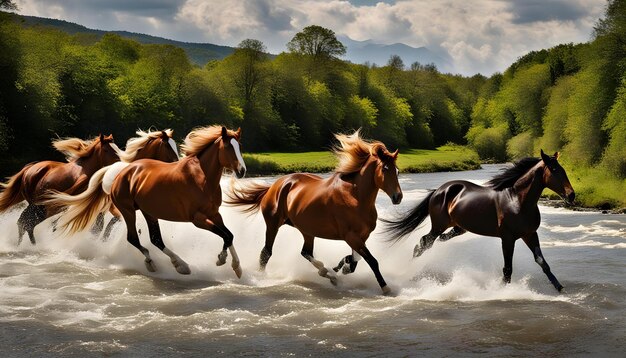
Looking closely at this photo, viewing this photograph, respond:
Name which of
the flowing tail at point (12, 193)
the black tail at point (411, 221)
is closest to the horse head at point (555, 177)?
the black tail at point (411, 221)

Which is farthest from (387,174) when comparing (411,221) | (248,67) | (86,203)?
(248,67)

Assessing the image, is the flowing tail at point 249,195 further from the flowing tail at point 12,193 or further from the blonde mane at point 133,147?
the flowing tail at point 12,193

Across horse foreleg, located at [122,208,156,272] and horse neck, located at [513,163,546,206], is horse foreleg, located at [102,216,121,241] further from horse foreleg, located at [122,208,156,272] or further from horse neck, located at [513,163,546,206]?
horse neck, located at [513,163,546,206]

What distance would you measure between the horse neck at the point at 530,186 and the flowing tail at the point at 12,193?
361 inches

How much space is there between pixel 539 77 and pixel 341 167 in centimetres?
5346

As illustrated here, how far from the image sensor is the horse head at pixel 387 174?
8.71m

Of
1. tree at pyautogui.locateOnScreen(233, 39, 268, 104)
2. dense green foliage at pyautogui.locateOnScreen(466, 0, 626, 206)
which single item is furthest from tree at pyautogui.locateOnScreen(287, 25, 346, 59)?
dense green foliage at pyautogui.locateOnScreen(466, 0, 626, 206)

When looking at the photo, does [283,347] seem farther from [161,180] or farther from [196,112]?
[196,112]

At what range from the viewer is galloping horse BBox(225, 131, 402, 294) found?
907 centimetres

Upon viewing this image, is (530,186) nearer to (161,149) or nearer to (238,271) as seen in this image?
(238,271)

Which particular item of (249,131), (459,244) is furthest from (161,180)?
(249,131)

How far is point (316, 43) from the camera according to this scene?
72.7 m

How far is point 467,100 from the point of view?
108000 millimetres

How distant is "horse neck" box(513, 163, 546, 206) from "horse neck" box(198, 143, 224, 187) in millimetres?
4150
